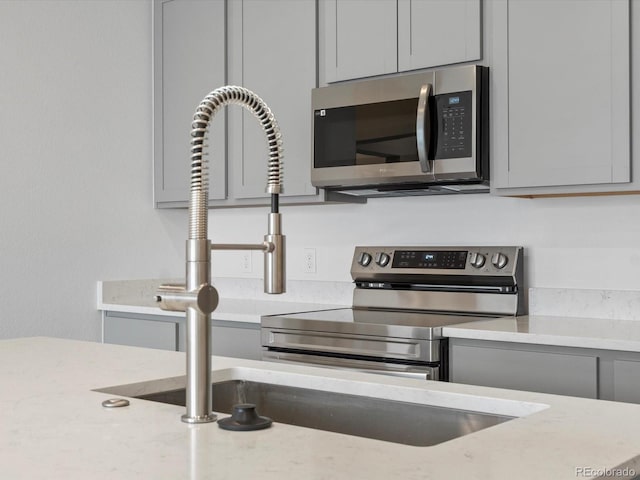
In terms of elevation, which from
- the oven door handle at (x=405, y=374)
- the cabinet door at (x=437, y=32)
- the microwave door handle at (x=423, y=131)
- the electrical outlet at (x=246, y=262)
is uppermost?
the cabinet door at (x=437, y=32)

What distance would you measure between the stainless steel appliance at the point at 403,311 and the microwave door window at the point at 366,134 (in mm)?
459

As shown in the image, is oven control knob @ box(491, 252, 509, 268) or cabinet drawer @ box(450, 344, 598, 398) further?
oven control knob @ box(491, 252, 509, 268)

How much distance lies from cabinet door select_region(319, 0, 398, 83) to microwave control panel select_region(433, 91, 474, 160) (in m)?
0.31

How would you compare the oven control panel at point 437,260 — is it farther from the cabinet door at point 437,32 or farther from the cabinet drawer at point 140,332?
the cabinet drawer at point 140,332

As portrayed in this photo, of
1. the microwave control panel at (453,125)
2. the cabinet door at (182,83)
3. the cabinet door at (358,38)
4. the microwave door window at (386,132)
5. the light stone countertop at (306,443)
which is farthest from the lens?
the cabinet door at (182,83)

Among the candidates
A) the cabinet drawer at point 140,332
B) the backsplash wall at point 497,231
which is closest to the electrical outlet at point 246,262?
the backsplash wall at point 497,231

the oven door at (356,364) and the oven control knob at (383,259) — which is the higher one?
the oven control knob at (383,259)

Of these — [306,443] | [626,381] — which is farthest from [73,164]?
[306,443]

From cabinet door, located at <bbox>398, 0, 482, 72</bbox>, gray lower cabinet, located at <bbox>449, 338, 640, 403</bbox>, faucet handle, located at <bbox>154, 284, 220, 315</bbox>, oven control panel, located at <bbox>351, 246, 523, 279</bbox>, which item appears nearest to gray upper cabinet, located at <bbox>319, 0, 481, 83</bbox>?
cabinet door, located at <bbox>398, 0, 482, 72</bbox>

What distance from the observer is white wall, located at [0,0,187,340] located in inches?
139

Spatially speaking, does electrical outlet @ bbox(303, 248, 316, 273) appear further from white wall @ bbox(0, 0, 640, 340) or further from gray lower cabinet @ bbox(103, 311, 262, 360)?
gray lower cabinet @ bbox(103, 311, 262, 360)

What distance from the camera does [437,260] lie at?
3.26 meters

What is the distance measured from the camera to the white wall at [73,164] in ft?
11.6

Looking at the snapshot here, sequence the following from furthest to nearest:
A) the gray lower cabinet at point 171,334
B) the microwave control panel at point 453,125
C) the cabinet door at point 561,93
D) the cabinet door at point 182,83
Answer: the cabinet door at point 182,83, the gray lower cabinet at point 171,334, the microwave control panel at point 453,125, the cabinet door at point 561,93
